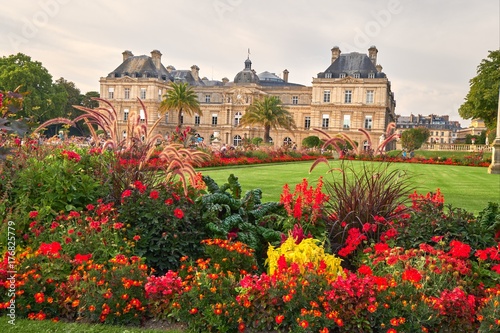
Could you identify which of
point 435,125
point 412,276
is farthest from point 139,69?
point 435,125

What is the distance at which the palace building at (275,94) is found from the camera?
64.8 metres

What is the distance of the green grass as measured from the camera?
3075mm

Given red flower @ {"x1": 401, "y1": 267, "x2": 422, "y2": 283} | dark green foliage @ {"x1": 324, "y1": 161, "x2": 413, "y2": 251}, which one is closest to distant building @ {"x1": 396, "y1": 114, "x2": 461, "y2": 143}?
dark green foliage @ {"x1": 324, "y1": 161, "x2": 413, "y2": 251}

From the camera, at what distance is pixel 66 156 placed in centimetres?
541

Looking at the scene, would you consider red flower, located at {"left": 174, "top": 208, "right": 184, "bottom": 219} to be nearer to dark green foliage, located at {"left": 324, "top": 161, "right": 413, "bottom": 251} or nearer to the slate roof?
dark green foliage, located at {"left": 324, "top": 161, "right": 413, "bottom": 251}

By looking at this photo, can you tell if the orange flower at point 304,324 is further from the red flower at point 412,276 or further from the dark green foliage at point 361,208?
the dark green foliage at point 361,208

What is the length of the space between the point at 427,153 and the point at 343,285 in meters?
41.3

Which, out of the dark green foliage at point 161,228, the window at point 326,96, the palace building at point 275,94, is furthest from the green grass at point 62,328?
the window at point 326,96

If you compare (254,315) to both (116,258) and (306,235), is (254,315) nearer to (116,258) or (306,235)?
(116,258)

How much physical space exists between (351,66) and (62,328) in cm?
6770

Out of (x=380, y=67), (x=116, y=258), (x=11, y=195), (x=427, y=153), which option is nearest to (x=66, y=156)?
(x=11, y=195)

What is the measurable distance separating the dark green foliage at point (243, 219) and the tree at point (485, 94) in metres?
41.0

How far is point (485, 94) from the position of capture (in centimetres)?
4044

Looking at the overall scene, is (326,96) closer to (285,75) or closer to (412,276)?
(285,75)
